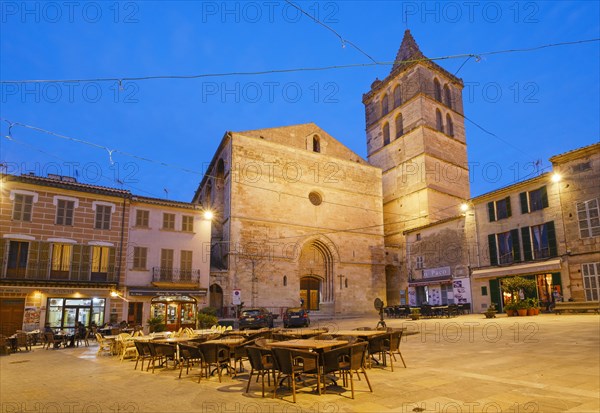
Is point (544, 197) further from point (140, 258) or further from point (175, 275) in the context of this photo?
point (140, 258)

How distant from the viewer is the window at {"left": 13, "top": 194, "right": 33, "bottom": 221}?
1809 centimetres

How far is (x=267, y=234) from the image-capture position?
89.8ft

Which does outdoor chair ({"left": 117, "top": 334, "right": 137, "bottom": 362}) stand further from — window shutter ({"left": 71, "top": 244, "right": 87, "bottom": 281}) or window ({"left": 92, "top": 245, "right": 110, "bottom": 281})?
window ({"left": 92, "top": 245, "right": 110, "bottom": 281})

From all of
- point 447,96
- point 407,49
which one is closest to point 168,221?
point 447,96

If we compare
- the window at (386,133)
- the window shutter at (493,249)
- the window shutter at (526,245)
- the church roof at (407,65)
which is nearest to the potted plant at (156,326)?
the window shutter at (493,249)

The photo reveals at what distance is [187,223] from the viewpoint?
Answer: 22422mm

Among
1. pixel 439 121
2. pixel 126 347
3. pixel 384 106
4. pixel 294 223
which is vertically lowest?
pixel 126 347

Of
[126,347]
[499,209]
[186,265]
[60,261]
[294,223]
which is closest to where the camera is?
[126,347]

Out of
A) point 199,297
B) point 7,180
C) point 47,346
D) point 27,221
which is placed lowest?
point 47,346

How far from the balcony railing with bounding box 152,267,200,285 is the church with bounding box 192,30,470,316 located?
2140mm

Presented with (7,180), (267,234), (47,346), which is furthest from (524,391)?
(267,234)

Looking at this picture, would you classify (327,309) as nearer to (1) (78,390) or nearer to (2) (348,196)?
(2) (348,196)

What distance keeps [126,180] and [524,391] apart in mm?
22930

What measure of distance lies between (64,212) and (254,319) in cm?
1040
